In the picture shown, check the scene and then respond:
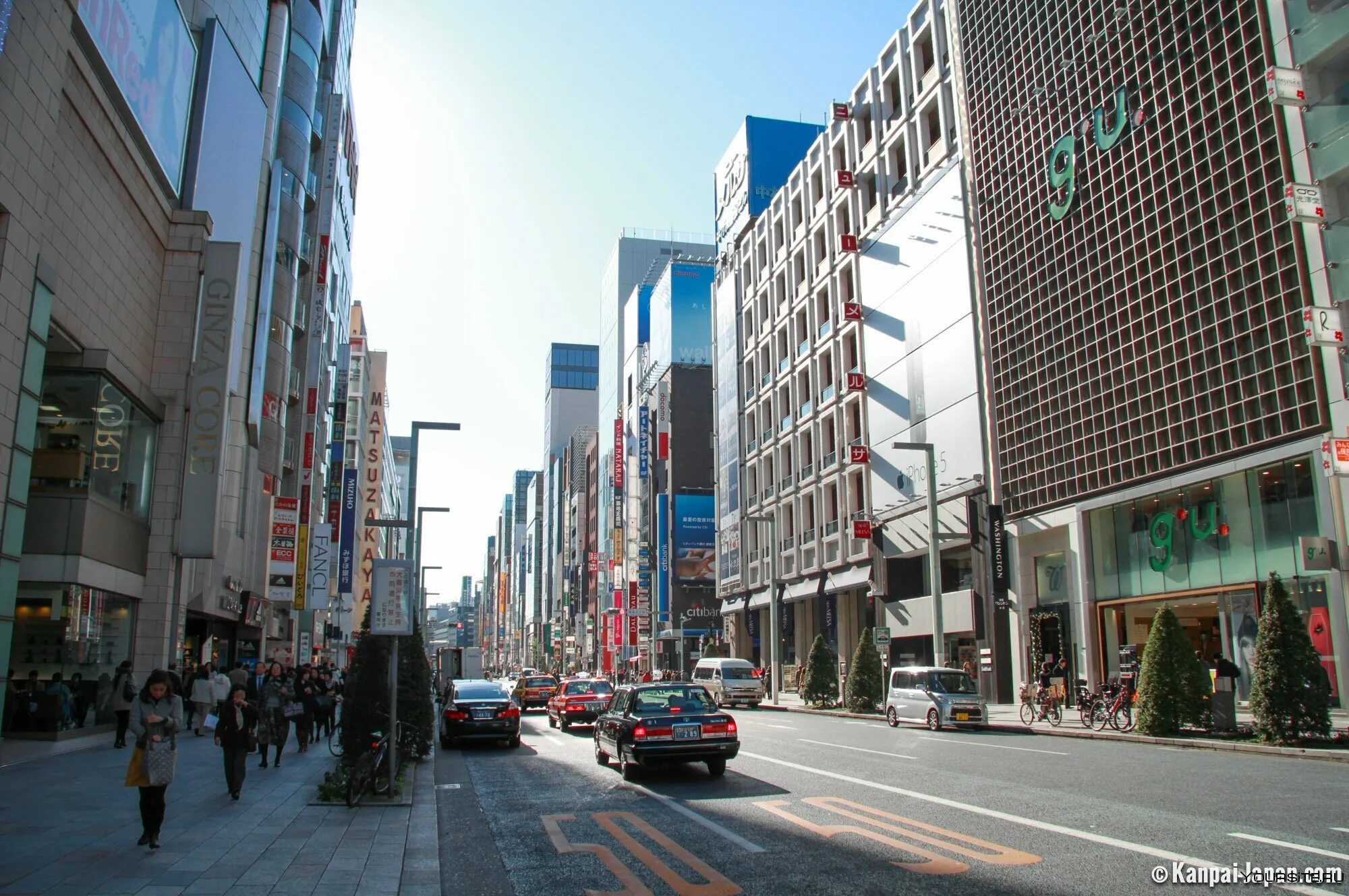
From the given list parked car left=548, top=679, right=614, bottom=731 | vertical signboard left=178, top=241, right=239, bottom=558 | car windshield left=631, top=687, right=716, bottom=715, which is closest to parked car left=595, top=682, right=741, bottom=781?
car windshield left=631, top=687, right=716, bottom=715

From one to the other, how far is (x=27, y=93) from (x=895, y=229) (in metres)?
37.9

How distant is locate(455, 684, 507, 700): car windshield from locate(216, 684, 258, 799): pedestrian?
38.7 ft

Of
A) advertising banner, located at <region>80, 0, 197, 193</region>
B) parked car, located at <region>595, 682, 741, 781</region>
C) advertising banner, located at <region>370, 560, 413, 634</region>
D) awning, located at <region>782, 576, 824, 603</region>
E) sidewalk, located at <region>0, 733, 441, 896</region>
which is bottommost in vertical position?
sidewalk, located at <region>0, 733, 441, 896</region>

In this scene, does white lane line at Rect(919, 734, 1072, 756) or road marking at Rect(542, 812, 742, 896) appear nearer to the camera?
road marking at Rect(542, 812, 742, 896)

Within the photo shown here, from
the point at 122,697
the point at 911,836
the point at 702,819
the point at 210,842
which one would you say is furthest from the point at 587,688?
the point at 911,836

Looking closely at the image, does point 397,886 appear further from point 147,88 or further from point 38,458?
point 147,88

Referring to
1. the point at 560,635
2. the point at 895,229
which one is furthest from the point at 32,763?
the point at 560,635

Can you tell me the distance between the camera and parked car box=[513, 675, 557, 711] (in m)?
42.0

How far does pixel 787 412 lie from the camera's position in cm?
6084

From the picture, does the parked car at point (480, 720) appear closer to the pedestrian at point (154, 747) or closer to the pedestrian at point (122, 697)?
the pedestrian at point (122, 697)

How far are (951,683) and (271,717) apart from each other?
17276mm

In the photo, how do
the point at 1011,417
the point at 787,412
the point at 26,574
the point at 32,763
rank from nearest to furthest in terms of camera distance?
the point at 32,763, the point at 26,574, the point at 1011,417, the point at 787,412

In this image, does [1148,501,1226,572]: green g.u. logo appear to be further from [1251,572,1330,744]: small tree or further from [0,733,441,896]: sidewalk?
[0,733,441,896]: sidewalk

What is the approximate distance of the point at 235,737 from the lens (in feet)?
44.9
